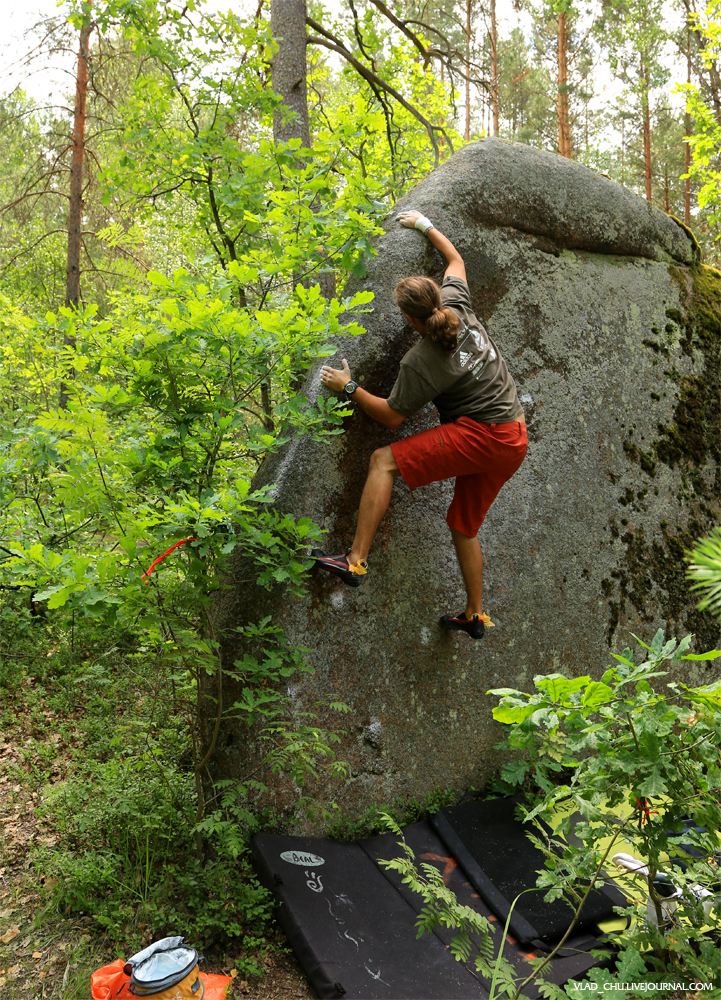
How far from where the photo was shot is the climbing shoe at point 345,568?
3.72 m

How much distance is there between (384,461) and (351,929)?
7.40 feet

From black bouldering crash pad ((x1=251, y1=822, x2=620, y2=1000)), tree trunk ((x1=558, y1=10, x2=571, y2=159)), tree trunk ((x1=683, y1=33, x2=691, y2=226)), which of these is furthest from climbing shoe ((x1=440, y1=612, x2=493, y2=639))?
tree trunk ((x1=683, y1=33, x2=691, y2=226))

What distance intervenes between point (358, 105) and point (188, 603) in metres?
3.20

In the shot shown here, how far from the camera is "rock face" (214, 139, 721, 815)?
3922 millimetres

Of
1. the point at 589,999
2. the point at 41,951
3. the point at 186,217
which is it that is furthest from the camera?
the point at 186,217

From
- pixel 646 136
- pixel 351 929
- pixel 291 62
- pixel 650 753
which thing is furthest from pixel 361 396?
pixel 646 136

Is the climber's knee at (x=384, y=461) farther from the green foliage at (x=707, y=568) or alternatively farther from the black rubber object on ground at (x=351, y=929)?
the green foliage at (x=707, y=568)

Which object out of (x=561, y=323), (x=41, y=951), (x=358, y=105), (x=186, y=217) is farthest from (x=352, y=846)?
(x=186, y=217)

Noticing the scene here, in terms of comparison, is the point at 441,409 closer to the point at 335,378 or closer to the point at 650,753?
the point at 335,378

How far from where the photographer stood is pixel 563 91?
554 inches

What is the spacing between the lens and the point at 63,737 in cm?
440

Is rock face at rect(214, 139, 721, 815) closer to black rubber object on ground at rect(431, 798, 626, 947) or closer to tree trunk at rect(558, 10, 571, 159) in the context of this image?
black rubber object on ground at rect(431, 798, 626, 947)

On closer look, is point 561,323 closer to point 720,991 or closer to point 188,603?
point 188,603

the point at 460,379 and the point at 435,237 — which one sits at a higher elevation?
the point at 435,237
